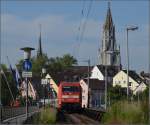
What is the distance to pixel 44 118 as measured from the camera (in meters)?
34.8

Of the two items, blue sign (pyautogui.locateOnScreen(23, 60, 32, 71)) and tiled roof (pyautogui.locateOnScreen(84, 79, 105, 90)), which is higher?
tiled roof (pyautogui.locateOnScreen(84, 79, 105, 90))

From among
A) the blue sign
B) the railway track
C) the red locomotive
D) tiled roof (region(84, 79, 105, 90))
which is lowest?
the railway track

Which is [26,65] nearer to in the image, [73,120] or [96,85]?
[73,120]

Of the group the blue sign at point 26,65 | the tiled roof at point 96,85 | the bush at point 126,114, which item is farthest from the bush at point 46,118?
the tiled roof at point 96,85

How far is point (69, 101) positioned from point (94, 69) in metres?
125

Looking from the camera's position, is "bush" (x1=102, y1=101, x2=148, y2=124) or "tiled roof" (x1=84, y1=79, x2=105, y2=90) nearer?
"bush" (x1=102, y1=101, x2=148, y2=124)

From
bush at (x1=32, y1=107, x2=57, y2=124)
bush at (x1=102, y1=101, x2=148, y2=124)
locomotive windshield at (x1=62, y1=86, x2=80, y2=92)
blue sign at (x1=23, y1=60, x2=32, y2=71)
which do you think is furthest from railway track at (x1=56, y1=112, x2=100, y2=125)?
locomotive windshield at (x1=62, y1=86, x2=80, y2=92)

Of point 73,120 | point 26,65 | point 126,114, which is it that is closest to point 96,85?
point 73,120

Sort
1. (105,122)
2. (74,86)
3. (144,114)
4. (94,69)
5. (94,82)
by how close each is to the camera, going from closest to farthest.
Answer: (144,114)
(105,122)
(74,86)
(94,82)
(94,69)

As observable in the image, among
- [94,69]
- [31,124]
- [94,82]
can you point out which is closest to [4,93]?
[94,82]

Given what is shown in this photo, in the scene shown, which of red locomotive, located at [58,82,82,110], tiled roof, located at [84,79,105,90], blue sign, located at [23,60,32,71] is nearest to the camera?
blue sign, located at [23,60,32,71]

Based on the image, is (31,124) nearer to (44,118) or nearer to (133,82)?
(44,118)

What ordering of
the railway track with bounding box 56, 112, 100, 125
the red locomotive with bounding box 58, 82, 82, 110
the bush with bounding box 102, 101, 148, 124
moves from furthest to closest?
the red locomotive with bounding box 58, 82, 82, 110 → the railway track with bounding box 56, 112, 100, 125 → the bush with bounding box 102, 101, 148, 124

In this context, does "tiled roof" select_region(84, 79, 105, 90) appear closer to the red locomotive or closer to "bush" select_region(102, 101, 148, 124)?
the red locomotive
